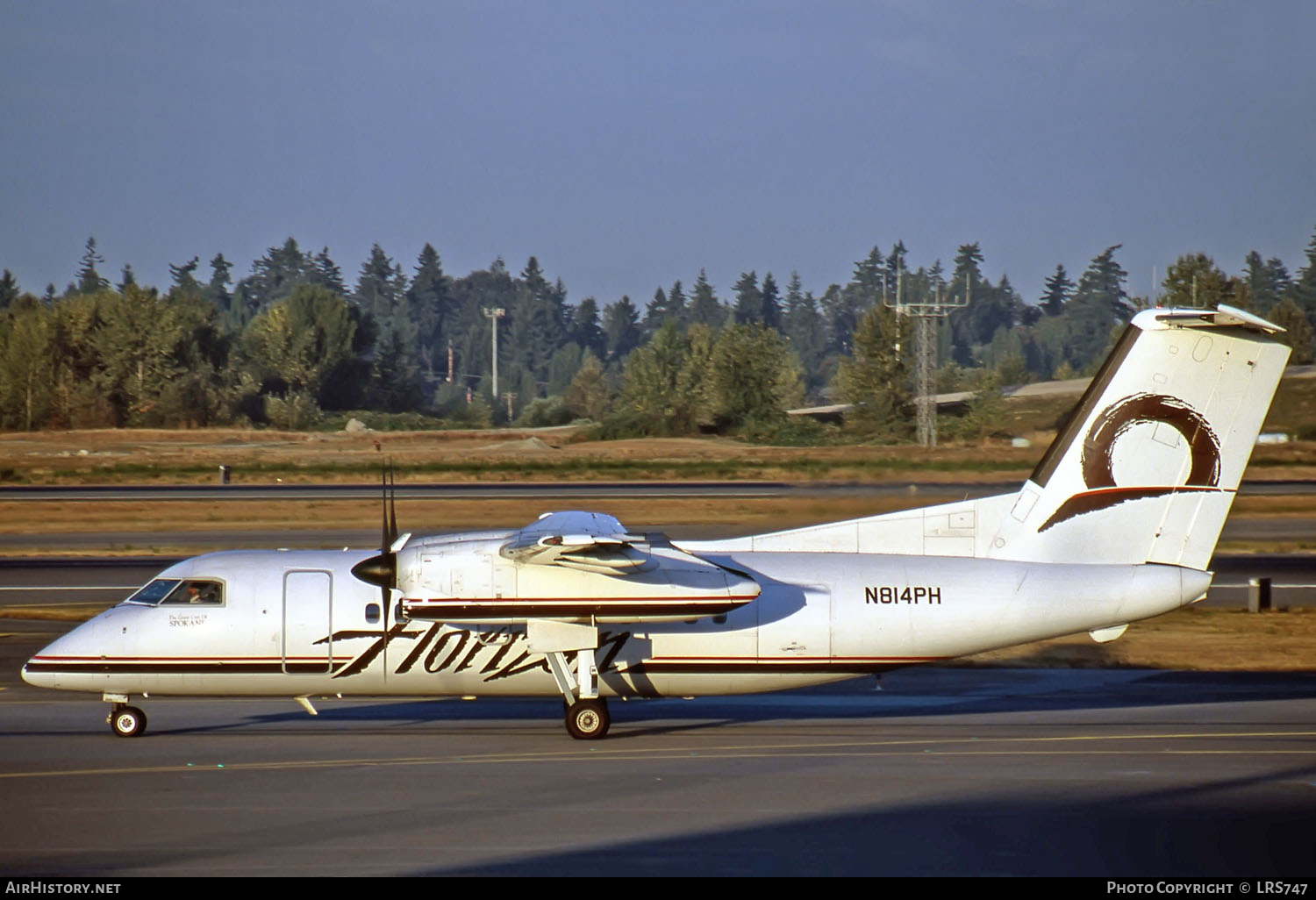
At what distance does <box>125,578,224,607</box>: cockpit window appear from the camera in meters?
15.5

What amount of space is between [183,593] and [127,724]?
1724 millimetres

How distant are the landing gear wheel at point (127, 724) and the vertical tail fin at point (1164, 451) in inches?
432

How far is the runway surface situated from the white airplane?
2.61ft

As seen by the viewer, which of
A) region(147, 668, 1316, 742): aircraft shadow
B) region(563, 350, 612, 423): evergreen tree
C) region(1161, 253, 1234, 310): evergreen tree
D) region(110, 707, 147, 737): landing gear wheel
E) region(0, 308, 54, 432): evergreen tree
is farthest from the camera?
region(563, 350, 612, 423): evergreen tree

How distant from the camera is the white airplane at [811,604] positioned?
15.2 metres

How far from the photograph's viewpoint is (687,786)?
42.0ft

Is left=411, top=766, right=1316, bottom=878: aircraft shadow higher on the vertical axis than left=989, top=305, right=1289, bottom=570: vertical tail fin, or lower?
lower

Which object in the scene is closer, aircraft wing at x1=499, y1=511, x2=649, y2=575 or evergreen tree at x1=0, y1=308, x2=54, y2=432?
aircraft wing at x1=499, y1=511, x2=649, y2=575

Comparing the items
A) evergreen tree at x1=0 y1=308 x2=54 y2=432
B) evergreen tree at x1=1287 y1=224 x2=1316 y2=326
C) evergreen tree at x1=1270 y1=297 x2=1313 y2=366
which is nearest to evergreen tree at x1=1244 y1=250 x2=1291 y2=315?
evergreen tree at x1=1287 y1=224 x2=1316 y2=326

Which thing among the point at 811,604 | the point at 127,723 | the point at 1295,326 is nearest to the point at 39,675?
the point at 127,723

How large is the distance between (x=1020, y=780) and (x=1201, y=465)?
5067mm

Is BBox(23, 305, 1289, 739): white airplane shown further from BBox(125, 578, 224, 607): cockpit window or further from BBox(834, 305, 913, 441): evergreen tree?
BBox(834, 305, 913, 441): evergreen tree

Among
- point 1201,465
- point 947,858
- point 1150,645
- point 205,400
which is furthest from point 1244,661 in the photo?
point 205,400

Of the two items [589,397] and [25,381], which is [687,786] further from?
[589,397]
